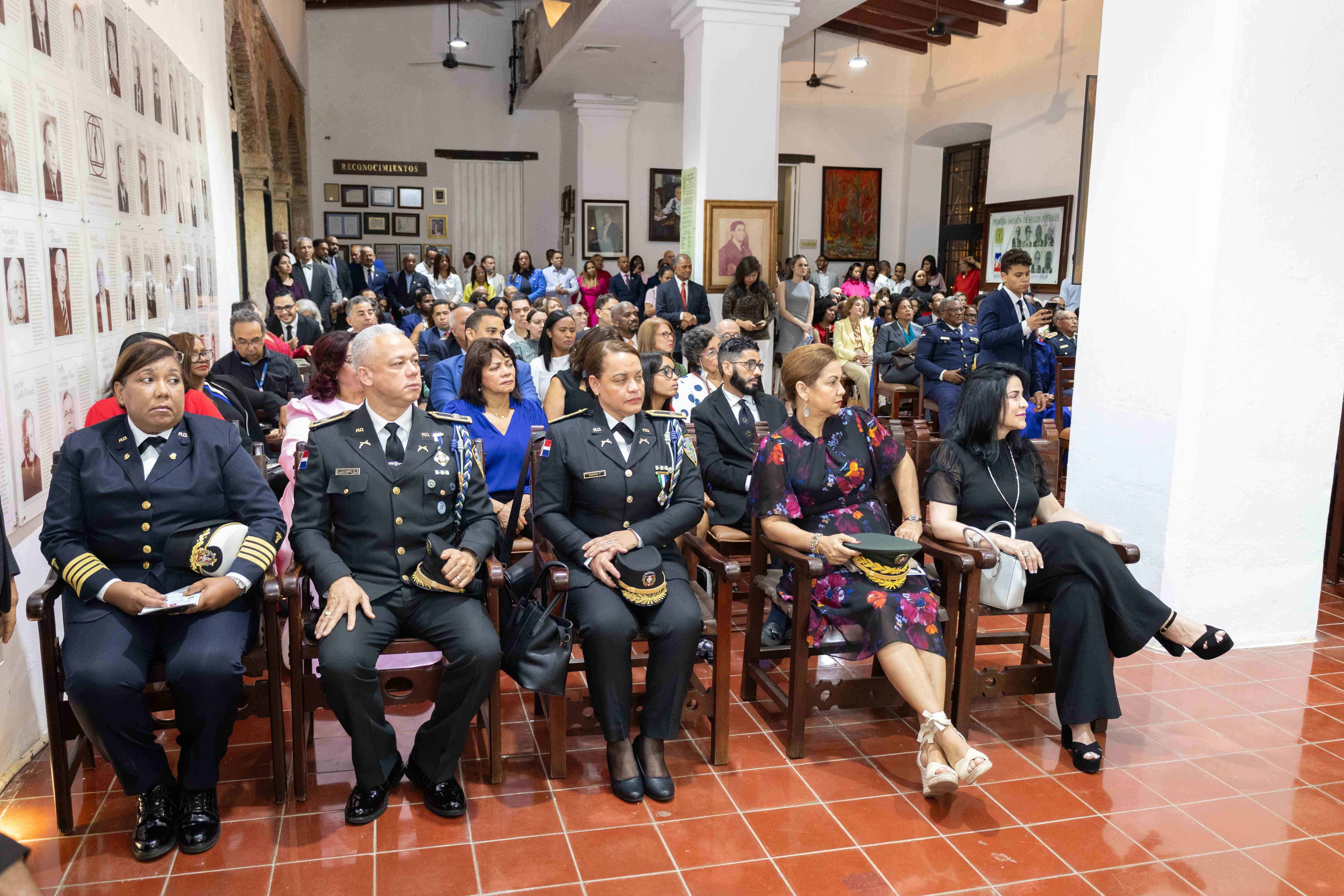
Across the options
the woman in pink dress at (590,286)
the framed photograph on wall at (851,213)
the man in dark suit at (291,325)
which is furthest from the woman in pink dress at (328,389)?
the framed photograph on wall at (851,213)

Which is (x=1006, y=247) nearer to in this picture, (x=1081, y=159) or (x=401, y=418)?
(x=1081, y=159)

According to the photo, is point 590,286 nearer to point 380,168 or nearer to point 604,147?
point 604,147

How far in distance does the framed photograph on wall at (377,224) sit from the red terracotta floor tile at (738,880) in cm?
1532

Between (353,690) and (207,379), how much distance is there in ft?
8.29

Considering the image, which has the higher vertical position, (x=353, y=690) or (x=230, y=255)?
(x=230, y=255)

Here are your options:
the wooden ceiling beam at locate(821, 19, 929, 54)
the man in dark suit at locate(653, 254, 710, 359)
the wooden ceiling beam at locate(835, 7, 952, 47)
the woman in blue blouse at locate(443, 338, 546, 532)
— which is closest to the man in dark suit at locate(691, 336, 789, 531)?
the woman in blue blouse at locate(443, 338, 546, 532)

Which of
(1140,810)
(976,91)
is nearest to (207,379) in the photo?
(1140,810)

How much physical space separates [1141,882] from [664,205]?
1414cm

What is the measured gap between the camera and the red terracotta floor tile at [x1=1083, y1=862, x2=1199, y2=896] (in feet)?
8.36

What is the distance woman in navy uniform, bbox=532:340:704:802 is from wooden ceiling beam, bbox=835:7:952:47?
12735mm

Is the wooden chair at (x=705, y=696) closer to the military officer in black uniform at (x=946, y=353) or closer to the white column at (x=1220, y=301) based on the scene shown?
the white column at (x=1220, y=301)

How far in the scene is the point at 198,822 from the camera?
2697 millimetres

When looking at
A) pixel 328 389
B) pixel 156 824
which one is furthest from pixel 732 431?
pixel 156 824

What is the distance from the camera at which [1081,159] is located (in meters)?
11.4
